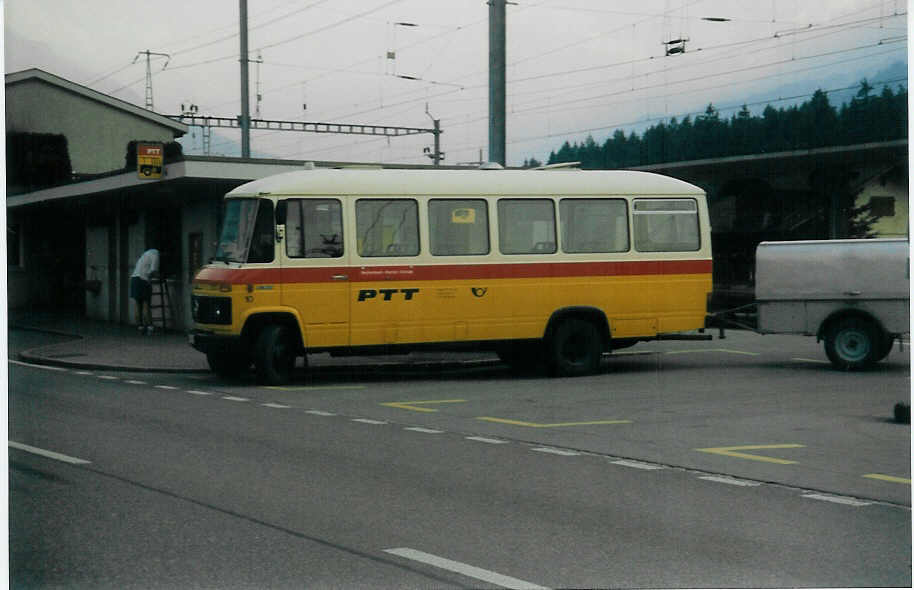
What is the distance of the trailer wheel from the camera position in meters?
17.2

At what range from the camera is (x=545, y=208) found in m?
17.7

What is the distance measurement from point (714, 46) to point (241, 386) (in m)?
8.38

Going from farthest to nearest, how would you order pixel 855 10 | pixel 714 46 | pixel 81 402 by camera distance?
pixel 81 402
pixel 714 46
pixel 855 10

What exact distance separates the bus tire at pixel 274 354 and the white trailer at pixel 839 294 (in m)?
6.54

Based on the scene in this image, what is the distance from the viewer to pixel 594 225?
58.4 feet

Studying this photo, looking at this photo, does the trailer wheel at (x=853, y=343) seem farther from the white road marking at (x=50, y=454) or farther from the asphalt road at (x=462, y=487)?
the white road marking at (x=50, y=454)

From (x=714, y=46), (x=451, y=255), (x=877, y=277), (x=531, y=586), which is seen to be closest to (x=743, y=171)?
(x=877, y=277)

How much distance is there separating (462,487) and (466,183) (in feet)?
30.2

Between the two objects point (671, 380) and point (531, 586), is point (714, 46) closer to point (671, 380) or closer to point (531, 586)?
point (531, 586)

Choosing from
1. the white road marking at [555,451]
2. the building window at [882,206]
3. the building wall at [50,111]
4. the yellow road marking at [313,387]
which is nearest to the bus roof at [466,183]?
the building wall at [50,111]

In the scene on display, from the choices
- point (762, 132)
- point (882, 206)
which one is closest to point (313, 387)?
point (762, 132)

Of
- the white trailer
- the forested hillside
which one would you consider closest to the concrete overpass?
the forested hillside

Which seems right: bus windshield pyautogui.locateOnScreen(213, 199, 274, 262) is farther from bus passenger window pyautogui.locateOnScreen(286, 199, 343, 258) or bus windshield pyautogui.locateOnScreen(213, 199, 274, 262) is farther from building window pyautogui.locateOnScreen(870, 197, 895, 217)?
building window pyautogui.locateOnScreen(870, 197, 895, 217)

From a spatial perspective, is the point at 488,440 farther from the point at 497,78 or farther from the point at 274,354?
the point at 274,354
